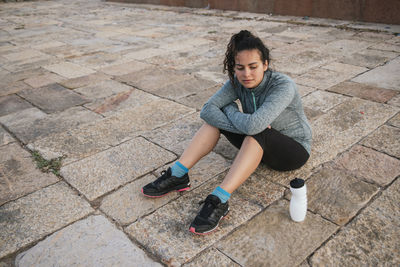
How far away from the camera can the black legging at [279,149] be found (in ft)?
6.82

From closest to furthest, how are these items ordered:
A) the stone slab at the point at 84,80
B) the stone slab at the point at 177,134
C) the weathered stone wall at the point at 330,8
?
the stone slab at the point at 177,134 < the stone slab at the point at 84,80 < the weathered stone wall at the point at 330,8

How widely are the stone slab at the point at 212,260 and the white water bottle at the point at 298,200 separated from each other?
46 cm

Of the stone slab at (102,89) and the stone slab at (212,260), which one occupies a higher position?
the stone slab at (102,89)

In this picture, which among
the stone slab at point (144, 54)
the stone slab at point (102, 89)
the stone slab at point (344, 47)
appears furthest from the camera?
the stone slab at point (144, 54)

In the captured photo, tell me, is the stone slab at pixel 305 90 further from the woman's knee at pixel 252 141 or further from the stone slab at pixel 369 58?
the woman's knee at pixel 252 141

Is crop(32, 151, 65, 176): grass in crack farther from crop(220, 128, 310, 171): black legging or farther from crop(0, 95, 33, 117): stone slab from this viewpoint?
crop(220, 128, 310, 171): black legging

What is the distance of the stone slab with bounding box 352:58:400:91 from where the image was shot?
389cm

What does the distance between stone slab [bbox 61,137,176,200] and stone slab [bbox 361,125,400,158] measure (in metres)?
1.61

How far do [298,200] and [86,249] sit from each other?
1.20 m

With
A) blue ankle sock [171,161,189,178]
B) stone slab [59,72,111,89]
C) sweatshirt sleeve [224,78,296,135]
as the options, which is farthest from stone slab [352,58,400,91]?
stone slab [59,72,111,89]

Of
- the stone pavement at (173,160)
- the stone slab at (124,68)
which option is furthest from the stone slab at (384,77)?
the stone slab at (124,68)

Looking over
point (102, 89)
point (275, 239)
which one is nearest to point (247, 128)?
point (275, 239)

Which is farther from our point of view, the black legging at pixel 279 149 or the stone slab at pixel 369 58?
the stone slab at pixel 369 58

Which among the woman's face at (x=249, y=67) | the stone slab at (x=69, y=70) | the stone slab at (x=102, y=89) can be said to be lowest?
the stone slab at (x=102, y=89)
